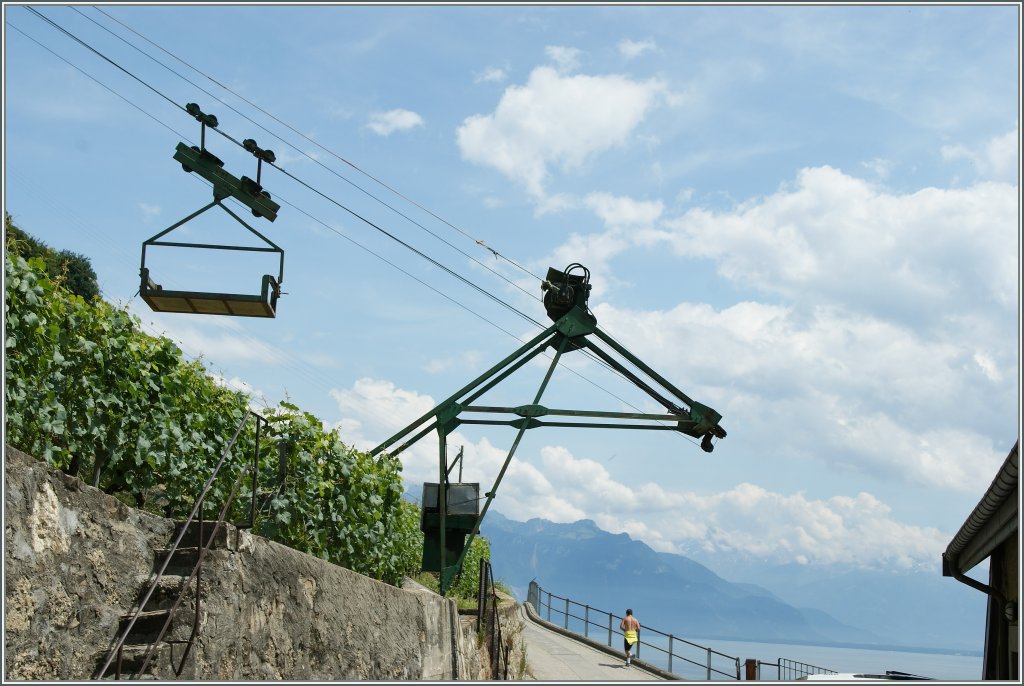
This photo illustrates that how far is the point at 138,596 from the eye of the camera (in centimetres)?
867

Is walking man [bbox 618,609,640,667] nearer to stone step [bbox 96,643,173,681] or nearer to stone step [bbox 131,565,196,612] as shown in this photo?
stone step [bbox 131,565,196,612]

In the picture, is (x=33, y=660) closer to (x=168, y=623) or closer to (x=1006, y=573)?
(x=168, y=623)

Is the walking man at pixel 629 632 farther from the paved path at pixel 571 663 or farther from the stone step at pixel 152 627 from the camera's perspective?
the stone step at pixel 152 627

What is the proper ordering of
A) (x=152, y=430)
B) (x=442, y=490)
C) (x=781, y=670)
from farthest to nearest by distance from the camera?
(x=781, y=670), (x=442, y=490), (x=152, y=430)

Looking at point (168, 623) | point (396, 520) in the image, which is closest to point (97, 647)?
point (168, 623)

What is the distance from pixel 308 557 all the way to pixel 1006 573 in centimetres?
886

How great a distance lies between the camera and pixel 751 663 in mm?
21047

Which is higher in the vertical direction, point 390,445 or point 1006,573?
point 390,445

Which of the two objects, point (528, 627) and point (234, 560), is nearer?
point (234, 560)

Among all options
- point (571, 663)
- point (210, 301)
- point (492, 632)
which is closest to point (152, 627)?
point (210, 301)

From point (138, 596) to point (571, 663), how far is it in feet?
65.5

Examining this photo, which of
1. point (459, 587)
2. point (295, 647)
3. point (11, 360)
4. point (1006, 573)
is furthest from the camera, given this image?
point (459, 587)

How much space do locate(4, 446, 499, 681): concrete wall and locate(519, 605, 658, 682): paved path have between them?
40.7 feet

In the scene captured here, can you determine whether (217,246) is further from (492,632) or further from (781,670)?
(781,670)
